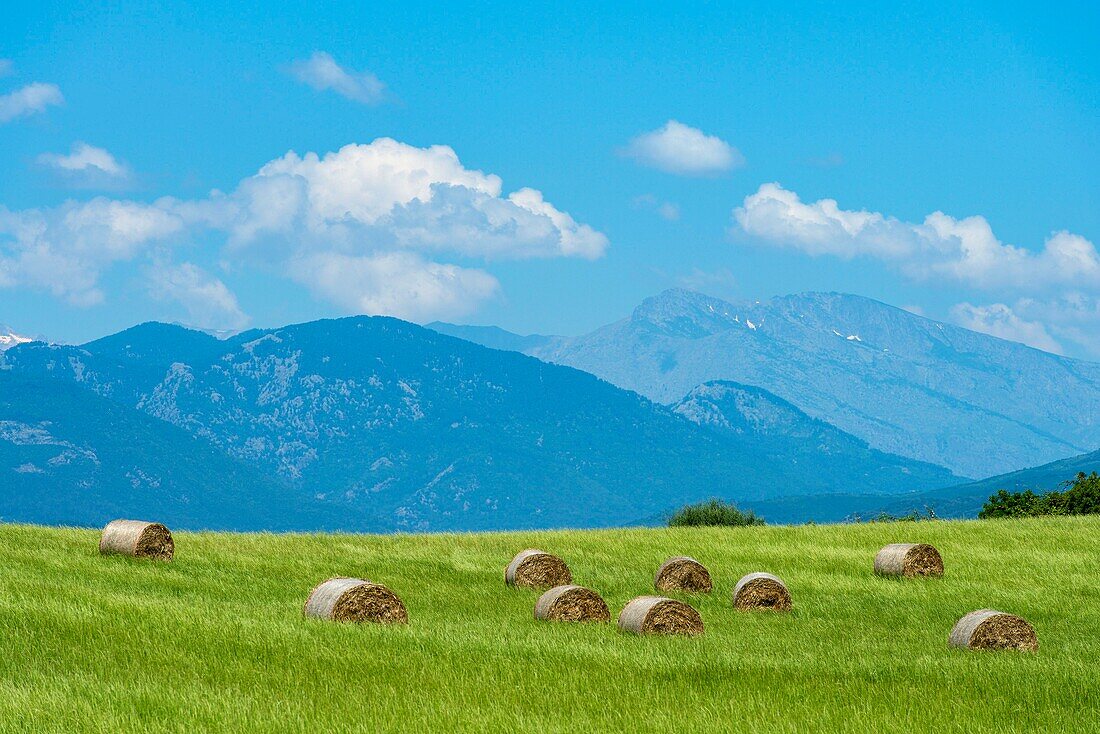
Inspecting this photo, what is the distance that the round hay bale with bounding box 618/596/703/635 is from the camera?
847 inches

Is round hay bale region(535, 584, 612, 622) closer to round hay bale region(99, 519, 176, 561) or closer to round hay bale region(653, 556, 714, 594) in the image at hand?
round hay bale region(653, 556, 714, 594)

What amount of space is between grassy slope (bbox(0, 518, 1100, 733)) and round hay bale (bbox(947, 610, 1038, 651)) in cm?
36

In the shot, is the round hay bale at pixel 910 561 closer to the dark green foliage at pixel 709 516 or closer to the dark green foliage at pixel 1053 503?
the dark green foliage at pixel 709 516

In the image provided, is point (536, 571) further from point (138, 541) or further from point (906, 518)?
point (906, 518)

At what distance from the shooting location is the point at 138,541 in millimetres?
26625

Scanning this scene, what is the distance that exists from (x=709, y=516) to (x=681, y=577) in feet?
76.0

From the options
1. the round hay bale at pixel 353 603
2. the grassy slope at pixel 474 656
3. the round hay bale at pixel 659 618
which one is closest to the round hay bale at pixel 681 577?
the grassy slope at pixel 474 656

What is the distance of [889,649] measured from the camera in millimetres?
20844

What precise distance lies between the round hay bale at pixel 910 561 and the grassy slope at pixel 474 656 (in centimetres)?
88

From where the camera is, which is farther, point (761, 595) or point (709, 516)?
point (709, 516)

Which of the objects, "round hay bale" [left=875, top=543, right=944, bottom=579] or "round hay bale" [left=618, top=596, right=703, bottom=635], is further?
"round hay bale" [left=875, top=543, right=944, bottom=579]

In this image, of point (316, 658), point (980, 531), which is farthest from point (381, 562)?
point (980, 531)

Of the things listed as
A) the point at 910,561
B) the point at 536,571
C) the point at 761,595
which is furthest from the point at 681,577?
the point at 910,561

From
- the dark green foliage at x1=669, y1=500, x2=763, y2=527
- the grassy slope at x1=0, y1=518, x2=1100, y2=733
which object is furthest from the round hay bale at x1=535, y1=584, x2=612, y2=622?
the dark green foliage at x1=669, y1=500, x2=763, y2=527
